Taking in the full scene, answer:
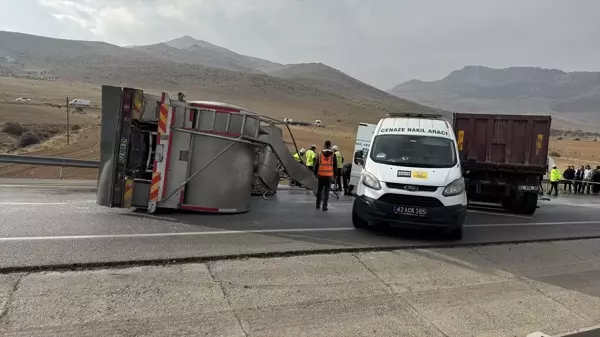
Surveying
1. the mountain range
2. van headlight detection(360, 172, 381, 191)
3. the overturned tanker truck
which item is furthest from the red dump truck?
the mountain range

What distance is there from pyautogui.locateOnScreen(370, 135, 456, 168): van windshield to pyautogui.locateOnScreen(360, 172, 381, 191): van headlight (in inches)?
16.6

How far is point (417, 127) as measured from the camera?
9648 millimetres

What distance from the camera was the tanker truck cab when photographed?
810 cm

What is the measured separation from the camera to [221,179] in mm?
9406

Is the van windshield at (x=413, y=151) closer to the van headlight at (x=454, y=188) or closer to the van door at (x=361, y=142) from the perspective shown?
the van headlight at (x=454, y=188)

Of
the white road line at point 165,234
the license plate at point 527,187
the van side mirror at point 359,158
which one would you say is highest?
the van side mirror at point 359,158

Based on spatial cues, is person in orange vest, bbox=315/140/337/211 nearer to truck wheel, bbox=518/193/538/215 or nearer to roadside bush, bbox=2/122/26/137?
truck wheel, bbox=518/193/538/215

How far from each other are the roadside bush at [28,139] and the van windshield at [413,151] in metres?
28.7

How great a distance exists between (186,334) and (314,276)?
6.81ft

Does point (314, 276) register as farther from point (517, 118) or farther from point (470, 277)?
point (517, 118)

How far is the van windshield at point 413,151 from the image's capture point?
29.0 ft

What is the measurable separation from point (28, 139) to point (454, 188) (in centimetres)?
3111

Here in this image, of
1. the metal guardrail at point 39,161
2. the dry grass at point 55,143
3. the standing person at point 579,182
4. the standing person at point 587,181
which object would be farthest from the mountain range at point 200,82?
the metal guardrail at point 39,161

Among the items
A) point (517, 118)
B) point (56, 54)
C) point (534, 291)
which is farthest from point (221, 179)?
point (56, 54)
